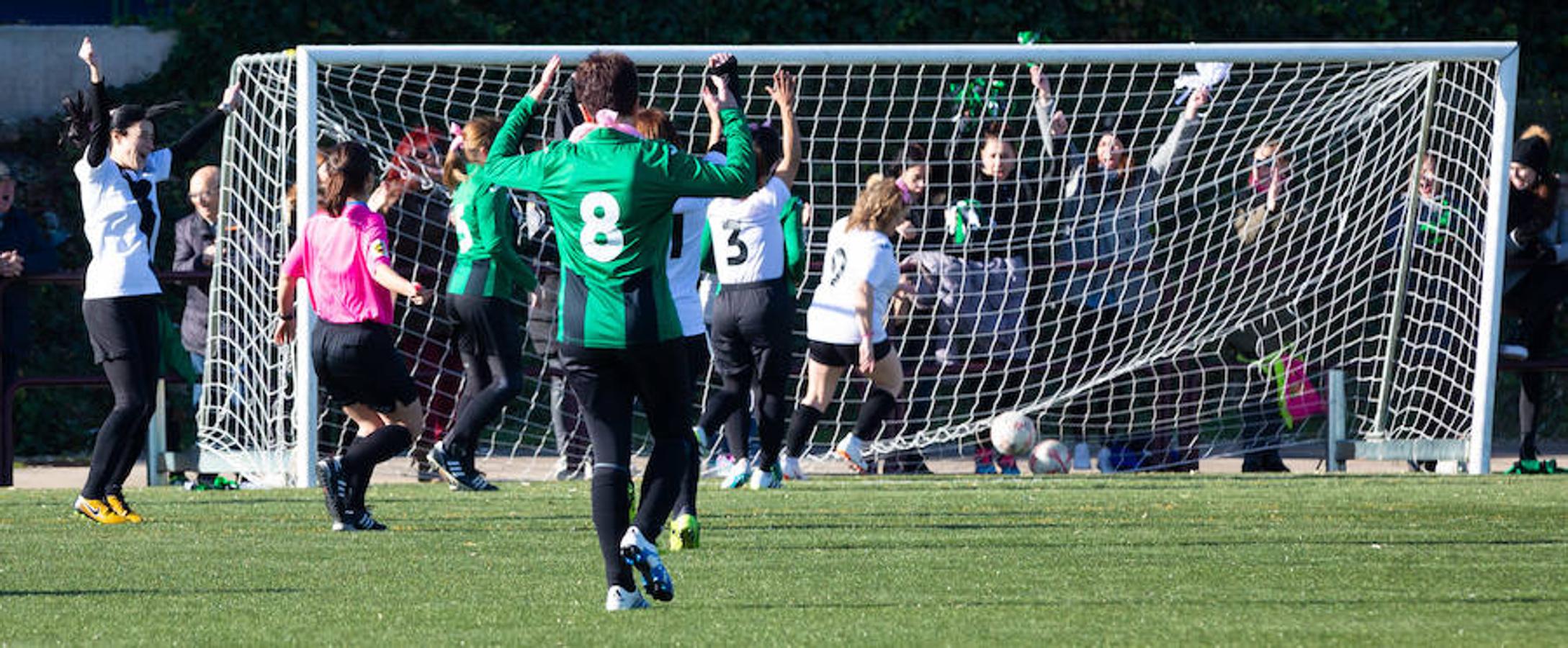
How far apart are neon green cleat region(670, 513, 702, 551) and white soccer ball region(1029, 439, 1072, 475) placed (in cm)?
554

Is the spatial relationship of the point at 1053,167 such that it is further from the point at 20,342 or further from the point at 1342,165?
the point at 20,342

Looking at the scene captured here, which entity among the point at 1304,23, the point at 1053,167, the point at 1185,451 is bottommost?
the point at 1185,451

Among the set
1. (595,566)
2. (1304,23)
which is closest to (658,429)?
(595,566)

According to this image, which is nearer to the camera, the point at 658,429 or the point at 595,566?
the point at 658,429

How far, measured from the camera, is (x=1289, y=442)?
13375 mm

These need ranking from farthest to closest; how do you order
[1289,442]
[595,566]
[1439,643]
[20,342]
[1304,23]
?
[1304,23]
[1289,442]
[20,342]
[595,566]
[1439,643]

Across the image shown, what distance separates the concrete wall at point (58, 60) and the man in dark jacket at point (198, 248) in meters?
3.48

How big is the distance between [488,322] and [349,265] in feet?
5.68

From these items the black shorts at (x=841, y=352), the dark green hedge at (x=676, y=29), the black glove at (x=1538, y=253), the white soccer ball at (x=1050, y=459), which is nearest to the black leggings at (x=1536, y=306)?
the black glove at (x=1538, y=253)

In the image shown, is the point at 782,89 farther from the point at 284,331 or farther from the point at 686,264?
the point at 284,331

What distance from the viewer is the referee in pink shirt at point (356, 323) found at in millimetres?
9047

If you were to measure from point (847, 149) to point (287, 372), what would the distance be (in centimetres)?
389

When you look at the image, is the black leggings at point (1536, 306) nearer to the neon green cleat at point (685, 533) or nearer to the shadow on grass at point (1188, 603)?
the neon green cleat at point (685, 533)

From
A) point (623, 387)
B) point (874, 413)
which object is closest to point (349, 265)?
point (623, 387)
